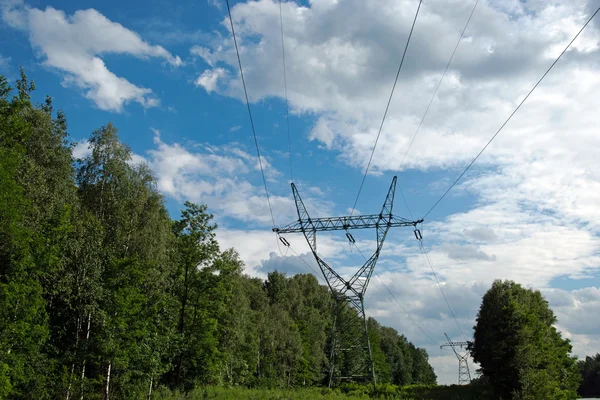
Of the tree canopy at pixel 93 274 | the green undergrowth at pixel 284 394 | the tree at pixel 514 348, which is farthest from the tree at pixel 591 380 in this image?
the tree canopy at pixel 93 274

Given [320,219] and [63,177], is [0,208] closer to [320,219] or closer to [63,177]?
[63,177]

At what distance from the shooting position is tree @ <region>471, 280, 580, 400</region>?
45.8m

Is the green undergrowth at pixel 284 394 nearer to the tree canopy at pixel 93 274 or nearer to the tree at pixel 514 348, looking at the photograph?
the tree canopy at pixel 93 274

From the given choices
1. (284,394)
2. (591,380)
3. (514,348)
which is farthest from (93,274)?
(591,380)

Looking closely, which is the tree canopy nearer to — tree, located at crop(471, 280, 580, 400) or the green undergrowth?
the green undergrowth

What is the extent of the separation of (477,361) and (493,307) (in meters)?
7.87

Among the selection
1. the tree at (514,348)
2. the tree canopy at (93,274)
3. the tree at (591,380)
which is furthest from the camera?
the tree at (591,380)

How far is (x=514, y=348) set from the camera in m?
48.2

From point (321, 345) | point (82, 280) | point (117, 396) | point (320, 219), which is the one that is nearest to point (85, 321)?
point (82, 280)

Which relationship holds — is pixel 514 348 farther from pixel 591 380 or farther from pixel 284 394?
pixel 591 380

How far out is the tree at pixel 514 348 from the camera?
150 feet

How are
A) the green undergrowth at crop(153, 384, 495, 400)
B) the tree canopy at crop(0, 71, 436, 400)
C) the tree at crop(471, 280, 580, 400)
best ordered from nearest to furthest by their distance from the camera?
1. the tree canopy at crop(0, 71, 436, 400)
2. the green undergrowth at crop(153, 384, 495, 400)
3. the tree at crop(471, 280, 580, 400)

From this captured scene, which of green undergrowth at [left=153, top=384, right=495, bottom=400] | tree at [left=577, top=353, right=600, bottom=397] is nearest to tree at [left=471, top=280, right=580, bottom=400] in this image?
green undergrowth at [left=153, top=384, right=495, bottom=400]

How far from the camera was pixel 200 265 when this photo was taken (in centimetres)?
3950
